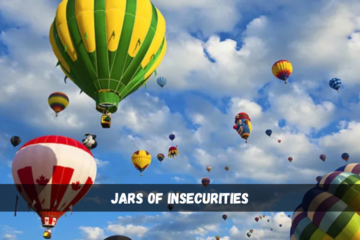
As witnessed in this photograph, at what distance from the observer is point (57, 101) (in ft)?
89.9

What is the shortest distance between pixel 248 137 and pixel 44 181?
23610 mm

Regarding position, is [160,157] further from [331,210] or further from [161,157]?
[331,210]

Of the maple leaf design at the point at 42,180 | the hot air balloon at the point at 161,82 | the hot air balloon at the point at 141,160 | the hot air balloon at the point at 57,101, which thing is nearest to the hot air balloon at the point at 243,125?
the hot air balloon at the point at 161,82

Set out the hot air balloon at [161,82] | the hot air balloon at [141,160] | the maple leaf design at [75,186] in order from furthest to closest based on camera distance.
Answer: the hot air balloon at [161,82] → the hot air balloon at [141,160] → the maple leaf design at [75,186]

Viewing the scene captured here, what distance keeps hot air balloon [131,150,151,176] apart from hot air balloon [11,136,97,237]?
59.6 feet

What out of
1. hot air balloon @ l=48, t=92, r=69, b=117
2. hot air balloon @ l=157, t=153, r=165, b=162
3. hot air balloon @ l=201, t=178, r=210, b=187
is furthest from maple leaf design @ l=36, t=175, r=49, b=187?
hot air balloon @ l=201, t=178, r=210, b=187

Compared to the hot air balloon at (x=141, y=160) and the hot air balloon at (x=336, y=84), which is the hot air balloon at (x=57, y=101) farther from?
the hot air balloon at (x=336, y=84)

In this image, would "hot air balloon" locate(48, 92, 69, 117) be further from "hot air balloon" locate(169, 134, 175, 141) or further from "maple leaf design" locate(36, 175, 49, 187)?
"hot air balloon" locate(169, 134, 175, 141)

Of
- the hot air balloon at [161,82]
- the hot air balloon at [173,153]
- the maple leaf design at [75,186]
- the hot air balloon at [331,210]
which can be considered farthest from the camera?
the hot air balloon at [173,153]

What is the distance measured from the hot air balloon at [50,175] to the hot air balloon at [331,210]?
38.1ft

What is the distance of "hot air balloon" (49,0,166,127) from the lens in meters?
18.5

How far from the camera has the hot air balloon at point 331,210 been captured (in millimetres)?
17547

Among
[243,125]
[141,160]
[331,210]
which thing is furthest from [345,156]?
[331,210]

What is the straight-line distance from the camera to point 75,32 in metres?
18.7
